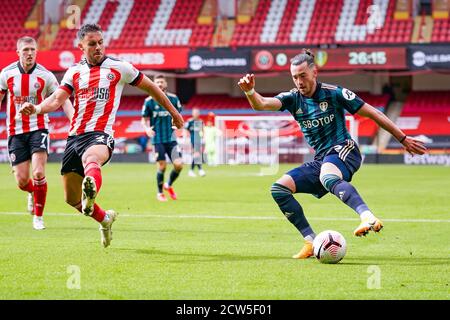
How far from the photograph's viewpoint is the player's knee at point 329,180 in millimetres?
8523

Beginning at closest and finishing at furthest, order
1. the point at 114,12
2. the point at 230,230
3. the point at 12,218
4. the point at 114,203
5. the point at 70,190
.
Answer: the point at 70,190
the point at 230,230
the point at 12,218
the point at 114,203
the point at 114,12

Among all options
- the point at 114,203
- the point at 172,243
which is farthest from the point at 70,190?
the point at 114,203

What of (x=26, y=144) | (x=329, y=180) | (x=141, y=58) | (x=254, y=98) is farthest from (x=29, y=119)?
(x=141, y=58)

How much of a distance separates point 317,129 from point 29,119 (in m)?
4.56

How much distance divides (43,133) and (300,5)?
28.2 m

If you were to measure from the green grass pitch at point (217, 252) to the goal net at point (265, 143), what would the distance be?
1479 centimetres

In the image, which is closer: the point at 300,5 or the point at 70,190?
the point at 70,190

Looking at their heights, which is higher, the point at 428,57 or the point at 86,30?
the point at 428,57

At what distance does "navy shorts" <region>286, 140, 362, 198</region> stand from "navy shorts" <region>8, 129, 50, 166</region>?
4195 mm

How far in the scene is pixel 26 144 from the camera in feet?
39.5

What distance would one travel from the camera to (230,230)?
1170 centimetres

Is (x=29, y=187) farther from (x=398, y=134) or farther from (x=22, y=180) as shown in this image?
(x=398, y=134)

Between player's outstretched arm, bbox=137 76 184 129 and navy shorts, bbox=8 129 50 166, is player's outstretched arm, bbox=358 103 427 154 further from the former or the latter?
navy shorts, bbox=8 129 50 166
